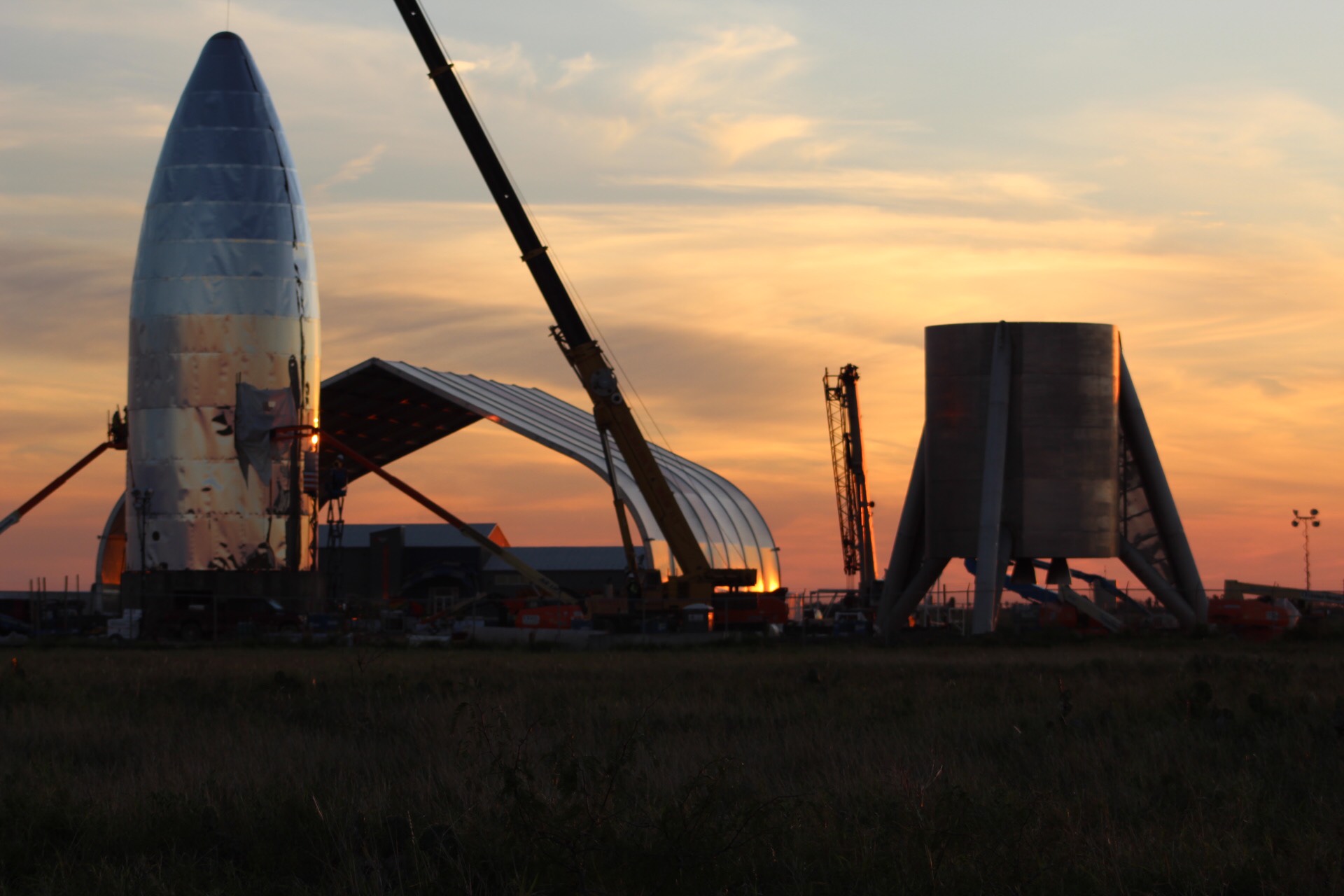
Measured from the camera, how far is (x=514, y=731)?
1828 cm

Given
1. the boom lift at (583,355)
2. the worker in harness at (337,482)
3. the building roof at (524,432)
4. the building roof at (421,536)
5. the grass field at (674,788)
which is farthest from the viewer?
the building roof at (421,536)

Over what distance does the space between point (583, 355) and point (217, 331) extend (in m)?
16.1

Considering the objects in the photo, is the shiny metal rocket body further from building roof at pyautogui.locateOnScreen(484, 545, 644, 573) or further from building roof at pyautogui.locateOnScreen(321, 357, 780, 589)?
building roof at pyautogui.locateOnScreen(484, 545, 644, 573)

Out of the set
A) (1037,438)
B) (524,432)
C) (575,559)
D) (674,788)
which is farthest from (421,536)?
(674,788)

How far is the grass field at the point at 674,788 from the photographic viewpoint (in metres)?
10.3

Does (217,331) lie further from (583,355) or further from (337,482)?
(583,355)

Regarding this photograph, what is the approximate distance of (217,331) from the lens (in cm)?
6034

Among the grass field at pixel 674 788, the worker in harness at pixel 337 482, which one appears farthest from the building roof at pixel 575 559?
the grass field at pixel 674 788

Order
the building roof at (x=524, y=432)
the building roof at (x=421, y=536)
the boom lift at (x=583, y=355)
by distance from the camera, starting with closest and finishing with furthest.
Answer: the boom lift at (x=583, y=355), the building roof at (x=524, y=432), the building roof at (x=421, y=536)

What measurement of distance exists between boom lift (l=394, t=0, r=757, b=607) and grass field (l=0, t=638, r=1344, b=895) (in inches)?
1131

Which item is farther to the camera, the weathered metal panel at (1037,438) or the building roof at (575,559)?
the building roof at (575,559)

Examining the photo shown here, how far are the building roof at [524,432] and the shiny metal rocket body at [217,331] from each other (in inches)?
462

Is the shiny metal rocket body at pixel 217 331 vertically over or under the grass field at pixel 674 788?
over

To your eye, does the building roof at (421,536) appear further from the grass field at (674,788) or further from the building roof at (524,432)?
the grass field at (674,788)
